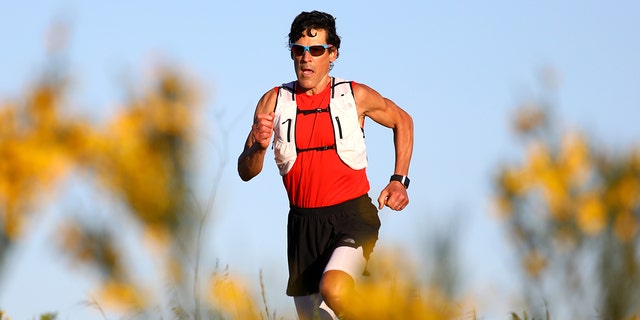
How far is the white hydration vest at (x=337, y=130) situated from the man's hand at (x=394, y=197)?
0.96 feet

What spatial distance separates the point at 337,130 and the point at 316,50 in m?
0.57

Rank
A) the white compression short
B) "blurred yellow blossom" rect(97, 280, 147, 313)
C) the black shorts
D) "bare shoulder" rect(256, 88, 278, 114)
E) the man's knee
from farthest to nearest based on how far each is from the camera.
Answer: "bare shoulder" rect(256, 88, 278, 114) < the black shorts < the white compression short < the man's knee < "blurred yellow blossom" rect(97, 280, 147, 313)

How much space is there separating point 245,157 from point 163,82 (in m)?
4.08

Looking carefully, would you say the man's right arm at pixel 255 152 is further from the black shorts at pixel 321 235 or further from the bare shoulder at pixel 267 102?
the black shorts at pixel 321 235

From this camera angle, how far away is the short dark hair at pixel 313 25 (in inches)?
230

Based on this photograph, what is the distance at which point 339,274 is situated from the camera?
5.32 metres

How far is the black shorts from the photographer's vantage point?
5574 mm

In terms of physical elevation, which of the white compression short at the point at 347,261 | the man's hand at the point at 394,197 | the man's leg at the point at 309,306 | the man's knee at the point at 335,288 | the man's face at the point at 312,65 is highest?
the man's face at the point at 312,65

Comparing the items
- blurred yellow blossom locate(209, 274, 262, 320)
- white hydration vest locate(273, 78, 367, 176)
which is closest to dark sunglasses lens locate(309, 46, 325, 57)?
white hydration vest locate(273, 78, 367, 176)

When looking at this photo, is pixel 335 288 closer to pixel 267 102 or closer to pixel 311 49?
pixel 267 102

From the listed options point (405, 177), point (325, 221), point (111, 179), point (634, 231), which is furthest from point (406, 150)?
point (111, 179)

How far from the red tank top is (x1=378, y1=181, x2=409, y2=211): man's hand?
0.94 ft

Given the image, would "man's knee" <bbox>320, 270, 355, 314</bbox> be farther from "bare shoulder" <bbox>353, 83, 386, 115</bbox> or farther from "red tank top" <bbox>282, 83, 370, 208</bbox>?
"bare shoulder" <bbox>353, 83, 386, 115</bbox>

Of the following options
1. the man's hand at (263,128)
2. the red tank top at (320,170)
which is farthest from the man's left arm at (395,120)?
the man's hand at (263,128)
